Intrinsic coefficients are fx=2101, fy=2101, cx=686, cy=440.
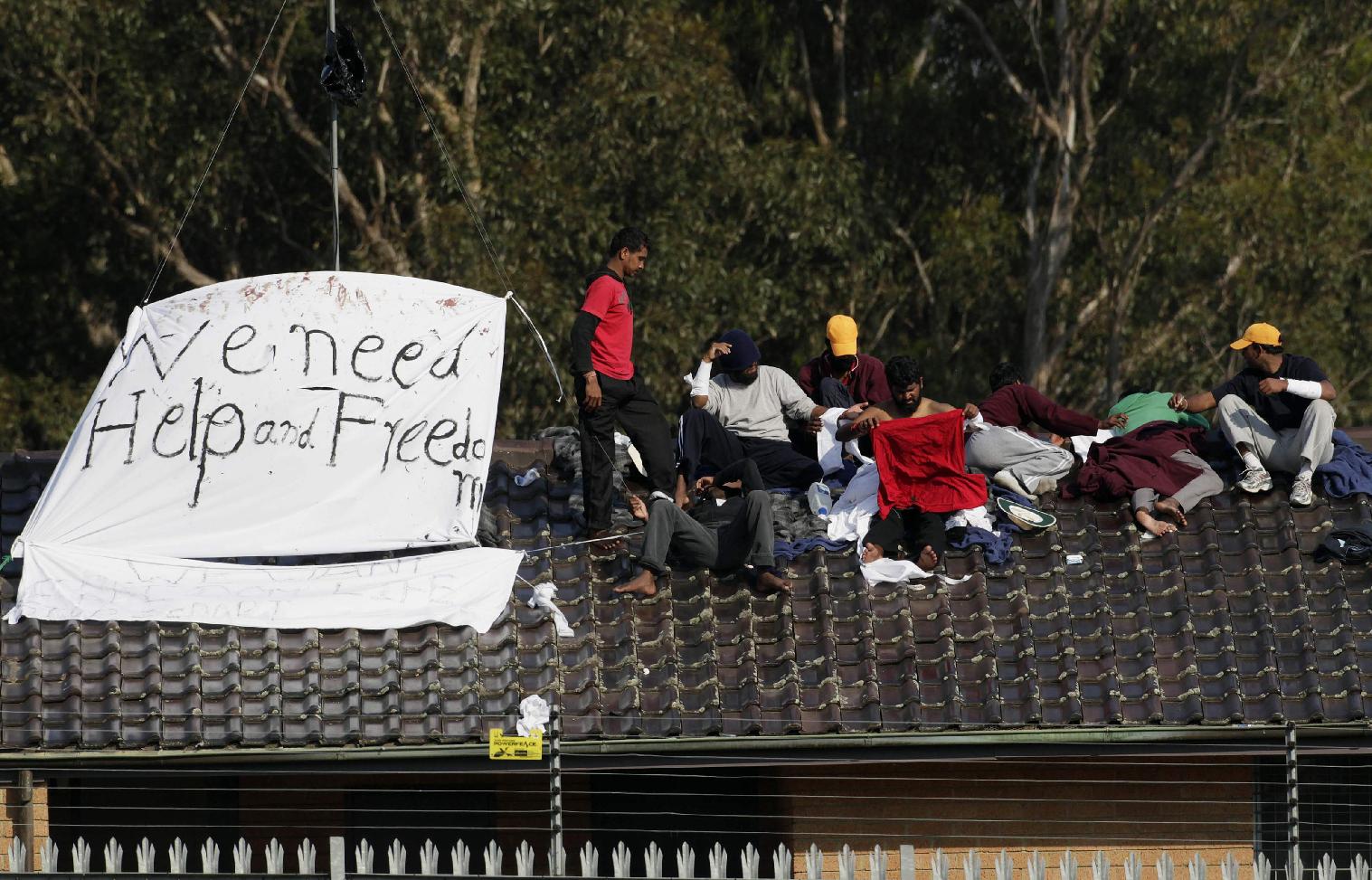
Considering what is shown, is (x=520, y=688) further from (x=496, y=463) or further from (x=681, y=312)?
(x=681, y=312)

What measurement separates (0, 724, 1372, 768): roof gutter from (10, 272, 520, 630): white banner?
81cm

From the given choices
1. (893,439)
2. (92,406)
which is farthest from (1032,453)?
(92,406)

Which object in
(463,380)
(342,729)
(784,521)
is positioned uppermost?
(463,380)

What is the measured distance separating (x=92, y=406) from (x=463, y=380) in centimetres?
213

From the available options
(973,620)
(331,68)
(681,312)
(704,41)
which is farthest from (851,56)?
(973,620)

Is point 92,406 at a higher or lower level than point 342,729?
higher

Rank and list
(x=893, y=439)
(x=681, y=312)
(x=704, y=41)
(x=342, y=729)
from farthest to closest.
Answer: (x=704, y=41) < (x=681, y=312) < (x=893, y=439) < (x=342, y=729)

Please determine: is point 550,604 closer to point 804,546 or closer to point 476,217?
point 804,546

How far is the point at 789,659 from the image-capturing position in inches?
421

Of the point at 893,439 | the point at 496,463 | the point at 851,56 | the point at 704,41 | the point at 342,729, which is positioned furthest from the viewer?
the point at 851,56

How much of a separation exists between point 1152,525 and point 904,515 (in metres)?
1.37

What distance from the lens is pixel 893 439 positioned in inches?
456

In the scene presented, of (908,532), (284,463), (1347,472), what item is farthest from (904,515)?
(284,463)

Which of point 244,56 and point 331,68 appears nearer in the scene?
point 331,68
